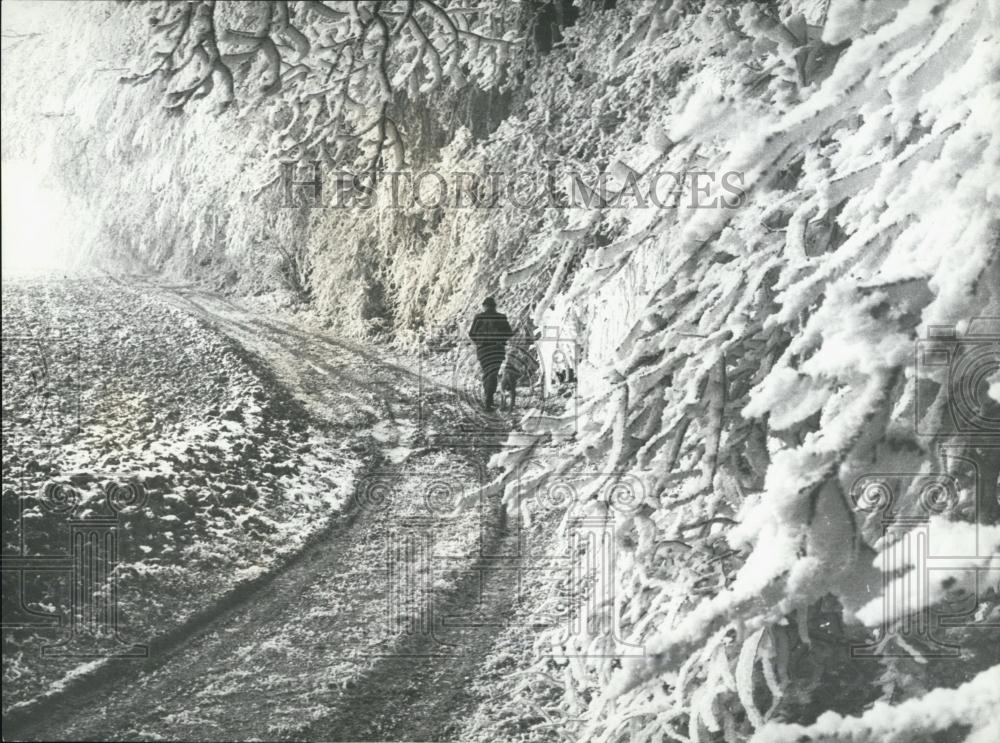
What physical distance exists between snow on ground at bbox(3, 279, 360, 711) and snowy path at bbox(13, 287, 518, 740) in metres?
0.05

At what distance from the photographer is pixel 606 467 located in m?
1.48

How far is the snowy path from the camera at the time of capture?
4.82ft

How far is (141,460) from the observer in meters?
1.51

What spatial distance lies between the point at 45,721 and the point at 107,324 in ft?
2.21

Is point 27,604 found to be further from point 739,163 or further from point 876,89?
point 876,89

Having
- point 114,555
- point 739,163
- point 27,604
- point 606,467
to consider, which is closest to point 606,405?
point 606,467

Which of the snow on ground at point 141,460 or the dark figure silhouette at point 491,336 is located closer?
the snow on ground at point 141,460
